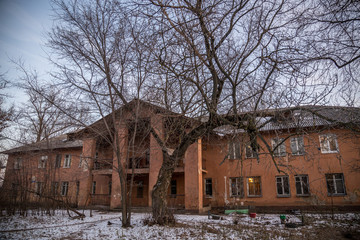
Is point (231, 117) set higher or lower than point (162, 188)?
higher

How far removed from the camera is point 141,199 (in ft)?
68.5

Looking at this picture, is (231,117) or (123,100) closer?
(231,117)

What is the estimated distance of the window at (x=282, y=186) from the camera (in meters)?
18.4

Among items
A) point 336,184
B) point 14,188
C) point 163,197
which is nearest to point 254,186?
point 336,184

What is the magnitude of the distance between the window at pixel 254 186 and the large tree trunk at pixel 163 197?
433 inches

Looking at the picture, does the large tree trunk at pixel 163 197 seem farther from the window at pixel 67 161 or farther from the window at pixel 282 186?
the window at pixel 67 161

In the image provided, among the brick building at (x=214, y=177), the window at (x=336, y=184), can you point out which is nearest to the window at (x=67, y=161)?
the brick building at (x=214, y=177)

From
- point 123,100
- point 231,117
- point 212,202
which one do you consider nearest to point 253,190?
point 212,202

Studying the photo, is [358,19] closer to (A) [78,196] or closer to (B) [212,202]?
(B) [212,202]

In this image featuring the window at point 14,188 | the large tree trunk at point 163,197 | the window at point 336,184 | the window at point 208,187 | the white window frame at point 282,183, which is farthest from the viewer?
the window at point 208,187

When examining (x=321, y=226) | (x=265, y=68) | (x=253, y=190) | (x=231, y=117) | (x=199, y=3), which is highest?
(x=199, y=3)

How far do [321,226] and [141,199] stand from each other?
46.9ft

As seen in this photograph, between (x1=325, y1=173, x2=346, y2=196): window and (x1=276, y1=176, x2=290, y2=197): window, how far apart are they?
277 cm

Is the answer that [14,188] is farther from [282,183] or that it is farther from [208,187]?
[282,183]
